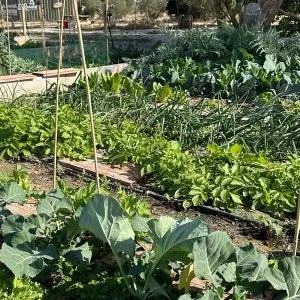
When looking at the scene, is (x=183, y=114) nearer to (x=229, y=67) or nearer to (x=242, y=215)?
(x=242, y=215)

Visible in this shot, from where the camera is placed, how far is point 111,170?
5.42 metres

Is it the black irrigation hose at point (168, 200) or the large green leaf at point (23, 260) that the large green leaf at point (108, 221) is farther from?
the black irrigation hose at point (168, 200)

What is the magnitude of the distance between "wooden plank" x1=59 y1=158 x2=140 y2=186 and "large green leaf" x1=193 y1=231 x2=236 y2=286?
7.66 feet

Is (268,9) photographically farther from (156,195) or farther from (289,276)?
(289,276)

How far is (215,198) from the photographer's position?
14.8 feet

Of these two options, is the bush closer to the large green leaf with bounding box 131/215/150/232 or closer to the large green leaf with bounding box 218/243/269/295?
the large green leaf with bounding box 131/215/150/232

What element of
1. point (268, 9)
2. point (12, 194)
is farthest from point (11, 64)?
point (268, 9)

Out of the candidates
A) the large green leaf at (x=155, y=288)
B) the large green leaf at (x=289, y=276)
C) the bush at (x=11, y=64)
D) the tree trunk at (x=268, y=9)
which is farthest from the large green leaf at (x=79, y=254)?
the tree trunk at (x=268, y=9)

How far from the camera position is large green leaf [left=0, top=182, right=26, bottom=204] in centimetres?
349

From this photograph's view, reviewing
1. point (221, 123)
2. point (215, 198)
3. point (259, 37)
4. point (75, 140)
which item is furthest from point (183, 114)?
point (259, 37)

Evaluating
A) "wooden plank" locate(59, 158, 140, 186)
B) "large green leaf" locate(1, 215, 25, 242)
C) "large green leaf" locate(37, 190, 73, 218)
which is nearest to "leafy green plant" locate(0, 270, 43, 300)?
"large green leaf" locate(1, 215, 25, 242)

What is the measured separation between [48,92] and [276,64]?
439cm

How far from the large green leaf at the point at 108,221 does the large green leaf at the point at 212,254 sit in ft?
1.36

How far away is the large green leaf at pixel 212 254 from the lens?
8.71ft
